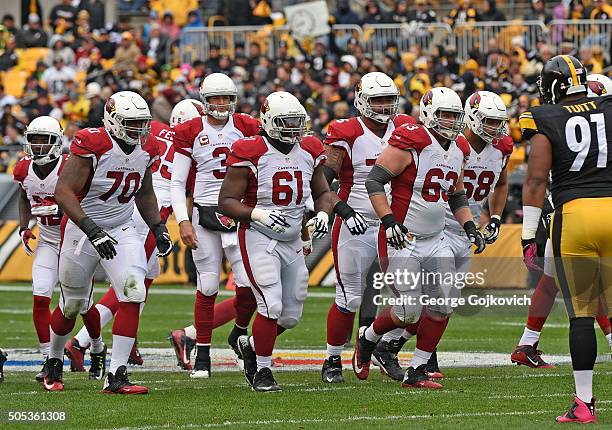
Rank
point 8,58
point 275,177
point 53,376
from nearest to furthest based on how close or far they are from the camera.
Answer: point 275,177 → point 53,376 → point 8,58

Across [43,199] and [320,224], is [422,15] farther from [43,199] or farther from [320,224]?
[320,224]

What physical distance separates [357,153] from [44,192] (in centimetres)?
218

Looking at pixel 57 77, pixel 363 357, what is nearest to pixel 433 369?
pixel 363 357

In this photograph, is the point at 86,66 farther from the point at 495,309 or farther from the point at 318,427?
the point at 318,427

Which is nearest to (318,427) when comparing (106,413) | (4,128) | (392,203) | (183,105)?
(106,413)

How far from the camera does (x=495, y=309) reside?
1266cm

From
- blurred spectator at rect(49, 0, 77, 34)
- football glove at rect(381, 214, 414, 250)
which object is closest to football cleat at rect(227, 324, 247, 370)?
football glove at rect(381, 214, 414, 250)

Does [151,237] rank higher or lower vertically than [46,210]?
lower

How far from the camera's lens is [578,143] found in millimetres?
6594

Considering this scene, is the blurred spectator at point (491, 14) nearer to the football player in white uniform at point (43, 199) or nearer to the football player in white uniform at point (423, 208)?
the football player in white uniform at point (43, 199)

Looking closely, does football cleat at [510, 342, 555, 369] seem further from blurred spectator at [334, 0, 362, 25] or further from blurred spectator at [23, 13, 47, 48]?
blurred spectator at [23, 13, 47, 48]

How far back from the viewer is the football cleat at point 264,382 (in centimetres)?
789

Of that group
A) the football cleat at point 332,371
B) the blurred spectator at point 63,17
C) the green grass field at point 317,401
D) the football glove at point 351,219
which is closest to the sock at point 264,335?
the green grass field at point 317,401

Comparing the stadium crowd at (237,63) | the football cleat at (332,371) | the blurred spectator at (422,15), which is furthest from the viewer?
the blurred spectator at (422,15)
